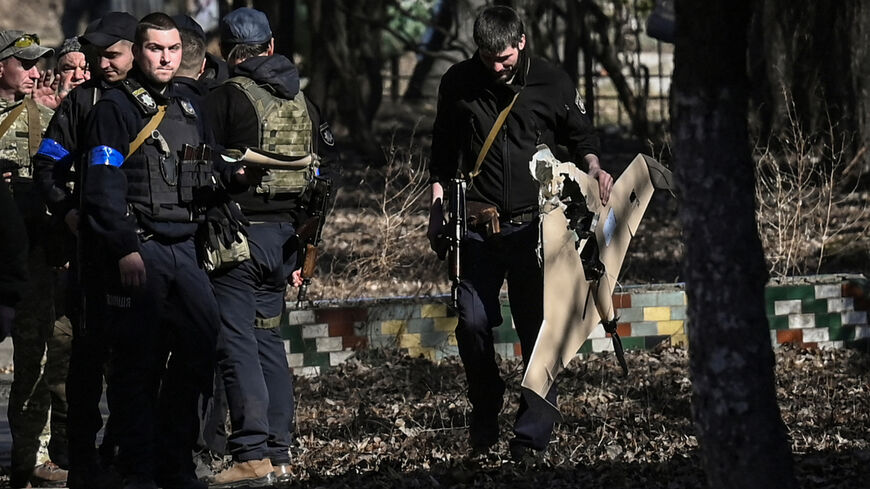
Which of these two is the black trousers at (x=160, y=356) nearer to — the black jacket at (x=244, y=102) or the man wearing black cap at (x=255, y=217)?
the man wearing black cap at (x=255, y=217)

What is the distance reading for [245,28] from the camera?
23.4 ft

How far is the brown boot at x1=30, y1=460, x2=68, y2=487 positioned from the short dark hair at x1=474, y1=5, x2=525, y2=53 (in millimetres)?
2737

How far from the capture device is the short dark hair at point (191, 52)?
7270mm

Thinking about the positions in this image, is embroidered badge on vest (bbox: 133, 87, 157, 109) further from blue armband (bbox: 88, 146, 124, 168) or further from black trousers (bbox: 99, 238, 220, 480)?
black trousers (bbox: 99, 238, 220, 480)

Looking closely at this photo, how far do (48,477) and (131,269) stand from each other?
1588 mm

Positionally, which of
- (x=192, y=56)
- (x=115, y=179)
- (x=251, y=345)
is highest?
(x=192, y=56)

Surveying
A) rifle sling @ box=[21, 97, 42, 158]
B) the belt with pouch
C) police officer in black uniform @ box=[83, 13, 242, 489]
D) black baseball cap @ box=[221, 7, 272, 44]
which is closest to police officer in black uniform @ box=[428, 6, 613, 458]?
the belt with pouch

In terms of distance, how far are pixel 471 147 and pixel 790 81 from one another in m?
12.8

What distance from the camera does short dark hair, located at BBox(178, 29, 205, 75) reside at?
7.27 m

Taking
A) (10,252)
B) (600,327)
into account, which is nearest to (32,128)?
(10,252)

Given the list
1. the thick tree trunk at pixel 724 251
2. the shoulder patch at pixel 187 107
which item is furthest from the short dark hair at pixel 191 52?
the thick tree trunk at pixel 724 251

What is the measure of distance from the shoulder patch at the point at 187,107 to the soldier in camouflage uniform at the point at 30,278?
96 cm

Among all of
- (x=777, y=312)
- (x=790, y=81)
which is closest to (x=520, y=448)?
(x=777, y=312)

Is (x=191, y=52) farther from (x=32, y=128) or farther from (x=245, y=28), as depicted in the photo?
(x=32, y=128)
